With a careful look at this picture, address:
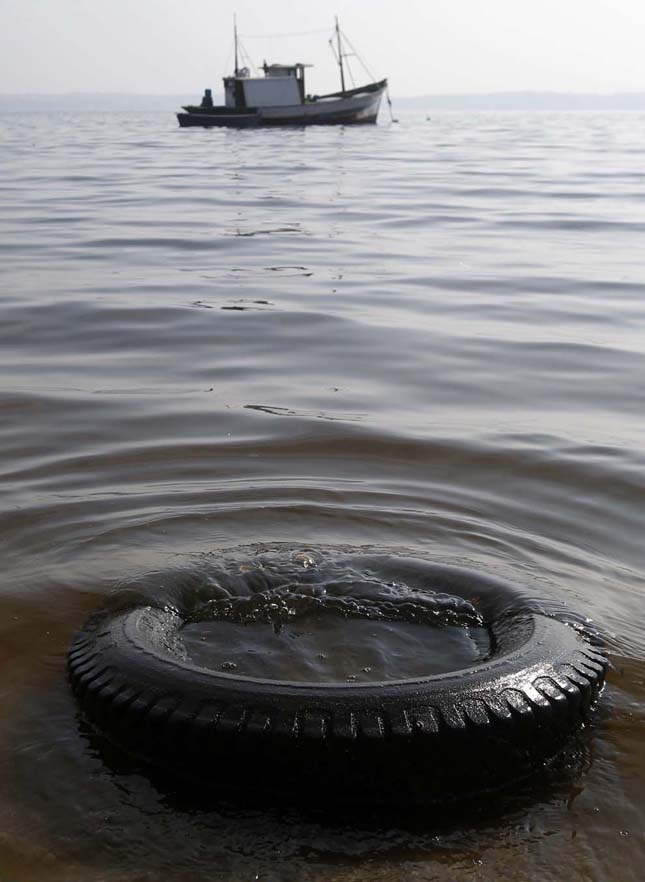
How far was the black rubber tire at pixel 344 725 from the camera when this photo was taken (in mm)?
2768

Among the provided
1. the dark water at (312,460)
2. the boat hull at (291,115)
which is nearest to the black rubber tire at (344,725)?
the dark water at (312,460)

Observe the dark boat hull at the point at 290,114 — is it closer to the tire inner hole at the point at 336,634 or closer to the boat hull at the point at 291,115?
the boat hull at the point at 291,115

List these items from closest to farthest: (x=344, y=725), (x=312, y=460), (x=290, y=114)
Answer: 1. (x=344, y=725)
2. (x=312, y=460)
3. (x=290, y=114)

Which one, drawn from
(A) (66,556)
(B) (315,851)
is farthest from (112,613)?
(B) (315,851)

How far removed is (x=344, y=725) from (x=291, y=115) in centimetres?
6416

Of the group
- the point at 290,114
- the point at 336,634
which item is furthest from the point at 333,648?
the point at 290,114

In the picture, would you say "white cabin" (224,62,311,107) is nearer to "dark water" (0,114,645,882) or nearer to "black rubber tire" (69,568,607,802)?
"dark water" (0,114,645,882)

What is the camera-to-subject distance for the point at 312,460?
18.2 ft

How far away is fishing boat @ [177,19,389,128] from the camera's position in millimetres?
63594

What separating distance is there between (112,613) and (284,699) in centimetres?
113

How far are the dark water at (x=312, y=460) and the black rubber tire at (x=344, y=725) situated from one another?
0.09 metres

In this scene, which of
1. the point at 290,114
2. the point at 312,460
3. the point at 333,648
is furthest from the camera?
the point at 290,114

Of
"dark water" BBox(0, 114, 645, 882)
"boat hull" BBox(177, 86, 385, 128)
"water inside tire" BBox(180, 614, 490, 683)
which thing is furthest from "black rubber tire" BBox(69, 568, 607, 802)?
"boat hull" BBox(177, 86, 385, 128)

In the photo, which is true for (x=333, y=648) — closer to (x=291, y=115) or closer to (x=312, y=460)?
(x=312, y=460)
